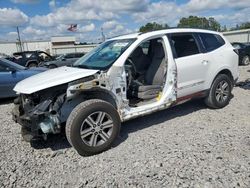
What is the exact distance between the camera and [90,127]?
382 cm

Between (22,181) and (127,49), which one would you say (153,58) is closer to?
(127,49)

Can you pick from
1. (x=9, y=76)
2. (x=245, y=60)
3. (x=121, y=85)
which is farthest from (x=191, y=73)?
(x=245, y=60)

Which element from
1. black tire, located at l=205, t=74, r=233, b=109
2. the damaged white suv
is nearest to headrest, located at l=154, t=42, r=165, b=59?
the damaged white suv

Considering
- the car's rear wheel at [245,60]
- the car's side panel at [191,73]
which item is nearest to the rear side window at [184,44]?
the car's side panel at [191,73]

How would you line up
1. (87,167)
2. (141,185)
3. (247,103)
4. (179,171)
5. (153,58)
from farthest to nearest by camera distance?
(247,103)
(153,58)
(87,167)
(179,171)
(141,185)

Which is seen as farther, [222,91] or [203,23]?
[203,23]

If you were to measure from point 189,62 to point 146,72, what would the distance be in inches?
35.1

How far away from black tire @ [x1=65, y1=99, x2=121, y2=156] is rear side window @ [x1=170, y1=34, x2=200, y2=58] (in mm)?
1828

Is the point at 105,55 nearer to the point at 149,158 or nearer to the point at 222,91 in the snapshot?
the point at 149,158

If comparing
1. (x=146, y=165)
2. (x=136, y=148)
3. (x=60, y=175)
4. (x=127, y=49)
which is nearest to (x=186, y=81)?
(x=127, y=49)

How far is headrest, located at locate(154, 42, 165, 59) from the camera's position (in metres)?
4.99

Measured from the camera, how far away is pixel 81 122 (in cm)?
369

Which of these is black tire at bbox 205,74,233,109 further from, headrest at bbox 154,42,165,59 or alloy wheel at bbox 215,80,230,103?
headrest at bbox 154,42,165,59

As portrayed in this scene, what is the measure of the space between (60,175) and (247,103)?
4605 millimetres
